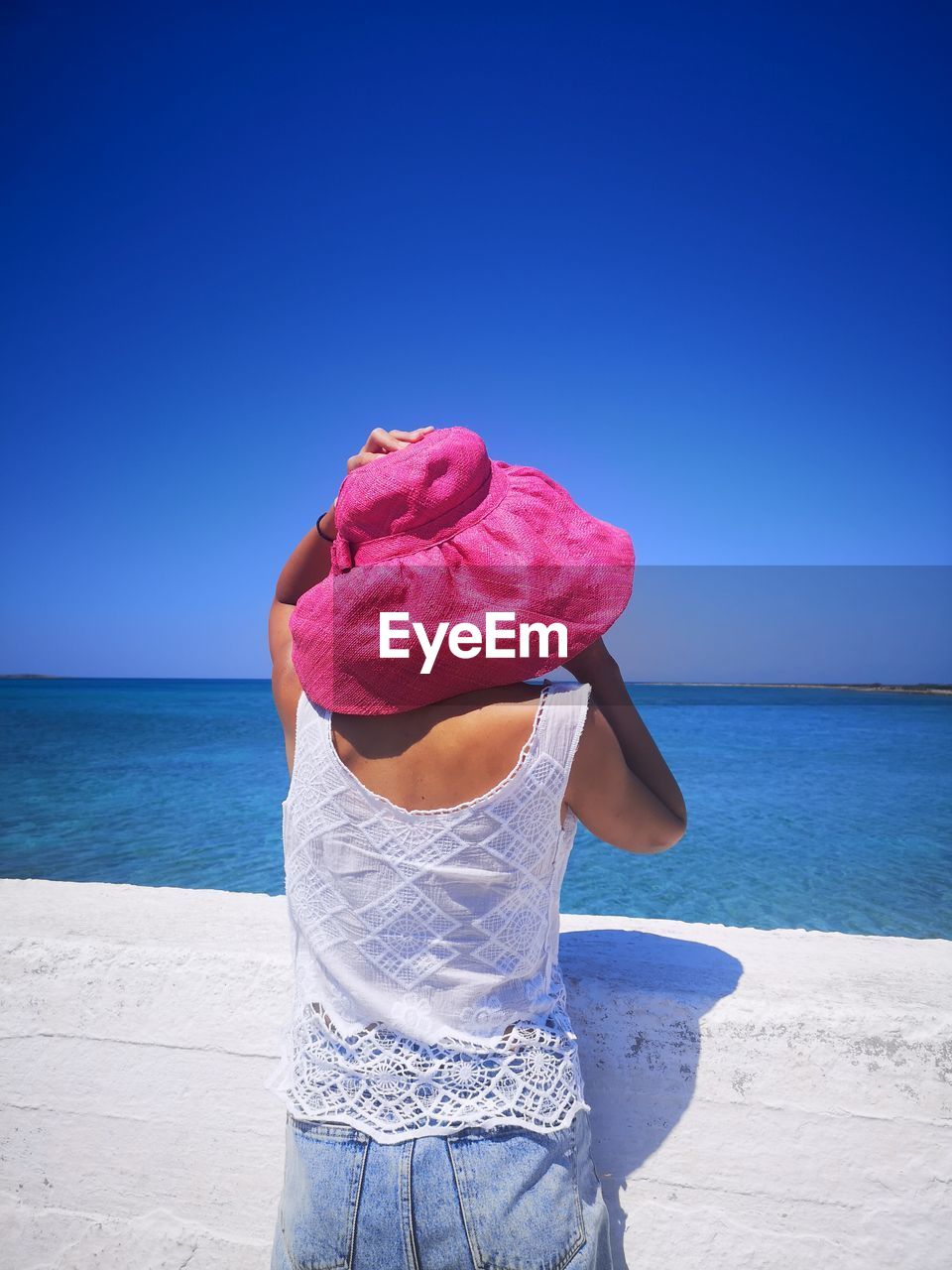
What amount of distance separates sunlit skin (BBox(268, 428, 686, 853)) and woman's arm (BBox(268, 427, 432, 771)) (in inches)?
3.0

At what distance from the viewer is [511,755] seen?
92cm

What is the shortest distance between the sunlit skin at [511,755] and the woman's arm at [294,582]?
0.08 meters

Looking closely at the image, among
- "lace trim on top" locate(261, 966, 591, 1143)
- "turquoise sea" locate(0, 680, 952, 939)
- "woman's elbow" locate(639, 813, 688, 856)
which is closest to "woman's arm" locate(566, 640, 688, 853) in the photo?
"woman's elbow" locate(639, 813, 688, 856)

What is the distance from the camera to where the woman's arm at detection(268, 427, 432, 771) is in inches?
45.1

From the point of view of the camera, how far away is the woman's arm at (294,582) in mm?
1145

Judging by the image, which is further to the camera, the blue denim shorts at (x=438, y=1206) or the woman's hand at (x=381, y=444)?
the woman's hand at (x=381, y=444)

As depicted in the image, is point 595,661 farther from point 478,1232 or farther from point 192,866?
point 192,866

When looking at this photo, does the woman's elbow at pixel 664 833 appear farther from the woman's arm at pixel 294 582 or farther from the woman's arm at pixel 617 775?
the woman's arm at pixel 294 582

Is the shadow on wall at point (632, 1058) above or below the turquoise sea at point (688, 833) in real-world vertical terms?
above

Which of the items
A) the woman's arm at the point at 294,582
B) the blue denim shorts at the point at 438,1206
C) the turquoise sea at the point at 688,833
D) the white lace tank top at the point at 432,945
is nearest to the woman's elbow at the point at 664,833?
the white lace tank top at the point at 432,945

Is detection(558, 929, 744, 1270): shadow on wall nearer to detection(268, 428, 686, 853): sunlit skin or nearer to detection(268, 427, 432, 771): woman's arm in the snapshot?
detection(268, 428, 686, 853): sunlit skin

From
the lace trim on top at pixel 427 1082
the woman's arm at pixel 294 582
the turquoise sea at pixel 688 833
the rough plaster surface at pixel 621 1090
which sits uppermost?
the woman's arm at pixel 294 582

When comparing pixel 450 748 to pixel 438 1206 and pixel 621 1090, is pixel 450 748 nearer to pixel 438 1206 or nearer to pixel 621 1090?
pixel 438 1206

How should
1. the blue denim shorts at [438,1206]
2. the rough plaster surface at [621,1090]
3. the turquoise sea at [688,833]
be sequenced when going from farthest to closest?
1. the turquoise sea at [688,833]
2. the rough plaster surface at [621,1090]
3. the blue denim shorts at [438,1206]
